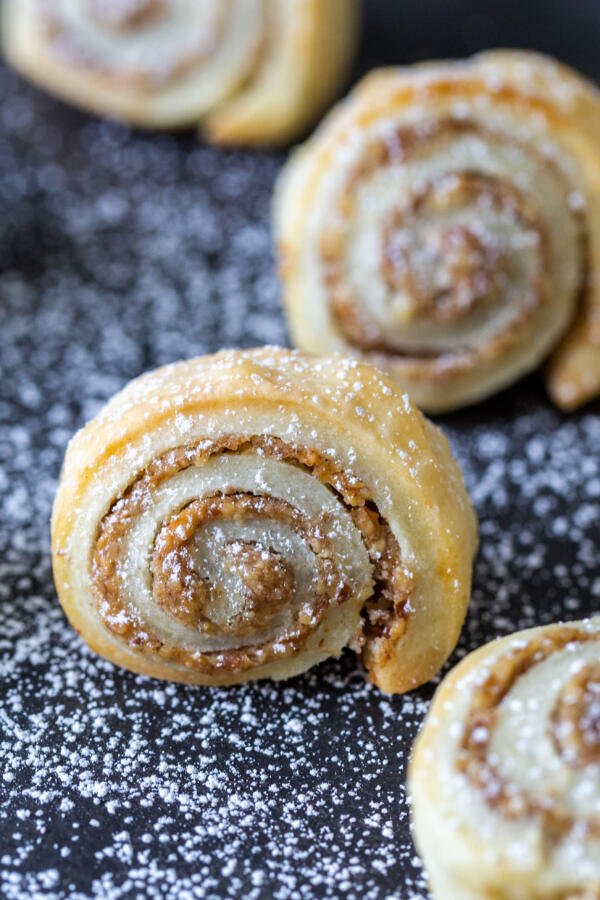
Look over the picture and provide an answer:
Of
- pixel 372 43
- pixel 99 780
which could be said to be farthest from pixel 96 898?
pixel 372 43

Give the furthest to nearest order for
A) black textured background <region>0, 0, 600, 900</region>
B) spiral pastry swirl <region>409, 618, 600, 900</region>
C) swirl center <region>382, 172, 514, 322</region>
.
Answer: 1. swirl center <region>382, 172, 514, 322</region>
2. black textured background <region>0, 0, 600, 900</region>
3. spiral pastry swirl <region>409, 618, 600, 900</region>

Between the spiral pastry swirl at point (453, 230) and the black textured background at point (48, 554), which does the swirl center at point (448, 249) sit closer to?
the spiral pastry swirl at point (453, 230)

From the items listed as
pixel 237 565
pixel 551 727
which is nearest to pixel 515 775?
pixel 551 727

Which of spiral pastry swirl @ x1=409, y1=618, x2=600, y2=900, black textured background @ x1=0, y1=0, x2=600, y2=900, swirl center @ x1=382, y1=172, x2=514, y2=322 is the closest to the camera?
spiral pastry swirl @ x1=409, y1=618, x2=600, y2=900

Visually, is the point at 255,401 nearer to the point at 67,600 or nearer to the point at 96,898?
the point at 67,600

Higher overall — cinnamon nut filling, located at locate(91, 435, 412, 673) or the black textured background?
cinnamon nut filling, located at locate(91, 435, 412, 673)

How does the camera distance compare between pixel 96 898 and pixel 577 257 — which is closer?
pixel 96 898

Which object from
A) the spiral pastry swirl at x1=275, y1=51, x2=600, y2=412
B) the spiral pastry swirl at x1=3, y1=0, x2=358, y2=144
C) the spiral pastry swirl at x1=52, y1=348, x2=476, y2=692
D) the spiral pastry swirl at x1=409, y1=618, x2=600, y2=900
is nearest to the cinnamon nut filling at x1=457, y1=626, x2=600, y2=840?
the spiral pastry swirl at x1=409, y1=618, x2=600, y2=900

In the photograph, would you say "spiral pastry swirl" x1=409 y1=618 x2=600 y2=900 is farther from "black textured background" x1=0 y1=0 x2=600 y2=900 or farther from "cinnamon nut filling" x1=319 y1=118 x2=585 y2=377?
"cinnamon nut filling" x1=319 y1=118 x2=585 y2=377
